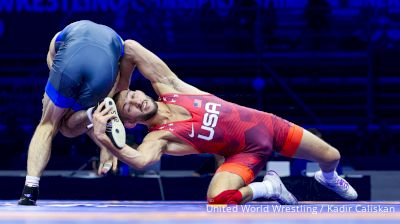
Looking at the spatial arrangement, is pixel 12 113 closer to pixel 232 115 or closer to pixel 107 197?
pixel 107 197

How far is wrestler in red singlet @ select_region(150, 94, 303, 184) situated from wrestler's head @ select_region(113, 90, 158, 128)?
0.32ft

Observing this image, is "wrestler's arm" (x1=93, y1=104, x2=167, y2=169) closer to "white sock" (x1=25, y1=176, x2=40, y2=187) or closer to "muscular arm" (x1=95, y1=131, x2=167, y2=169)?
"muscular arm" (x1=95, y1=131, x2=167, y2=169)

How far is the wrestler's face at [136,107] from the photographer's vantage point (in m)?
3.60

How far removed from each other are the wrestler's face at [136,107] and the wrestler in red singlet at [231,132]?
0.10 metres

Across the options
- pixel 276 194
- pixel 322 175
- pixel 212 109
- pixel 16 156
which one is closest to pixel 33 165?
pixel 212 109

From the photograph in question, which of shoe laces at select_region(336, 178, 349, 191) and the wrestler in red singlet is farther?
shoe laces at select_region(336, 178, 349, 191)

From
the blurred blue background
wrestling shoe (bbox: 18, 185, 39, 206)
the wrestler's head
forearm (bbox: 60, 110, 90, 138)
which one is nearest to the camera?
wrestling shoe (bbox: 18, 185, 39, 206)

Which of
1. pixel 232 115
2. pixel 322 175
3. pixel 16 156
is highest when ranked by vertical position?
pixel 232 115

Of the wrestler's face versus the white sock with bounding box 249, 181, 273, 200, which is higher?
the wrestler's face

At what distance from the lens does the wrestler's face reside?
3602 millimetres

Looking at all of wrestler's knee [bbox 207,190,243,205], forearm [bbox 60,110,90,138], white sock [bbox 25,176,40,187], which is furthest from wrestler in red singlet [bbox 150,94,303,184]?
white sock [bbox 25,176,40,187]

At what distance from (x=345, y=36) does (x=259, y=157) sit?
17.5 feet

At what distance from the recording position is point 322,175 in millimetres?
4180

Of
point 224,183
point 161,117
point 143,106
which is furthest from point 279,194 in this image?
point 143,106
